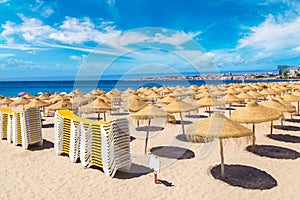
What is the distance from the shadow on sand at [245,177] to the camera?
5.15 metres

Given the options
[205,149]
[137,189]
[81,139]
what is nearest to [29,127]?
[81,139]

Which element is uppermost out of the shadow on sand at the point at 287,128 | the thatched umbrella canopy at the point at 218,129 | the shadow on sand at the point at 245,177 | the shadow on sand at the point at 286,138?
the thatched umbrella canopy at the point at 218,129

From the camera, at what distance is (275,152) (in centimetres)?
708

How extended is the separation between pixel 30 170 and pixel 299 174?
260 inches

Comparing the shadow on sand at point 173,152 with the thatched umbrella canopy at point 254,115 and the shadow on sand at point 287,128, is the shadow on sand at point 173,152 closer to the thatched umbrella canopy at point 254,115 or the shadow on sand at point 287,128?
the thatched umbrella canopy at point 254,115

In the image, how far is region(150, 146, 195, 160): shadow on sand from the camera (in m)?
6.97

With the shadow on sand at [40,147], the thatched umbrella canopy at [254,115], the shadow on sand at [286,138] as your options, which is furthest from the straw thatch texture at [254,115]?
the shadow on sand at [40,147]

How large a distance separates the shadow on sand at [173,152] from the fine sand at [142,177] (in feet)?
0.50

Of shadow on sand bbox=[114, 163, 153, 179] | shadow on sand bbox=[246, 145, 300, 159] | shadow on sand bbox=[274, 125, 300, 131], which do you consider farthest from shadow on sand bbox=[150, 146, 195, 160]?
shadow on sand bbox=[274, 125, 300, 131]

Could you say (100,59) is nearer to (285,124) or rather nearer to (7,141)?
(7,141)

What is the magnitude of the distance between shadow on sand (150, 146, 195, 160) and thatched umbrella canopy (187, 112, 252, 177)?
1.55 meters

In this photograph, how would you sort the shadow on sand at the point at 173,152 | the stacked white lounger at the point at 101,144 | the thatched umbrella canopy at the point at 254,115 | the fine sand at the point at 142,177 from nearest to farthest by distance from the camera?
1. the fine sand at the point at 142,177
2. the stacked white lounger at the point at 101,144
3. the thatched umbrella canopy at the point at 254,115
4. the shadow on sand at the point at 173,152

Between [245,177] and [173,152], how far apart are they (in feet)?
7.71

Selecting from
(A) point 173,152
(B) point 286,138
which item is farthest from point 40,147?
(B) point 286,138
